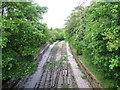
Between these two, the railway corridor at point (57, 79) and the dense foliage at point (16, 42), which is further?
the railway corridor at point (57, 79)

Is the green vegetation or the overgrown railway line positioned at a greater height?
the green vegetation

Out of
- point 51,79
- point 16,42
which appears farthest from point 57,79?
point 16,42

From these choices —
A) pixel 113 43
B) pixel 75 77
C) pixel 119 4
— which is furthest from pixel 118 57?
pixel 75 77

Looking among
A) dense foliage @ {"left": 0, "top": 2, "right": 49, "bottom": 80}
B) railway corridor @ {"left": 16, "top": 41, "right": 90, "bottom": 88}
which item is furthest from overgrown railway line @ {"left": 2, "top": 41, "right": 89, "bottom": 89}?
dense foliage @ {"left": 0, "top": 2, "right": 49, "bottom": 80}

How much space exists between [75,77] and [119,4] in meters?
6.81

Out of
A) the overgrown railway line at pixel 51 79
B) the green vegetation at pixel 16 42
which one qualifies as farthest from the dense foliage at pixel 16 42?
the overgrown railway line at pixel 51 79

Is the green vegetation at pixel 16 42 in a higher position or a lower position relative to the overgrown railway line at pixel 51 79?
higher

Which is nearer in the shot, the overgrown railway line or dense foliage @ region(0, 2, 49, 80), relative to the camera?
dense foliage @ region(0, 2, 49, 80)

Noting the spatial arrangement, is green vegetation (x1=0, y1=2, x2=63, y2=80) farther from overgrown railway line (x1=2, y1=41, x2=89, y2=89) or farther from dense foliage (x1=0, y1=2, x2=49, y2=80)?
overgrown railway line (x1=2, y1=41, x2=89, y2=89)

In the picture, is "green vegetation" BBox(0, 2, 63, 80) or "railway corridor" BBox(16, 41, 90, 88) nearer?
"green vegetation" BBox(0, 2, 63, 80)

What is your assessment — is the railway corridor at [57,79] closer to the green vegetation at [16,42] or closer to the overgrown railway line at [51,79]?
the overgrown railway line at [51,79]

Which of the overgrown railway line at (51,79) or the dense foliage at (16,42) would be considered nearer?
the dense foliage at (16,42)

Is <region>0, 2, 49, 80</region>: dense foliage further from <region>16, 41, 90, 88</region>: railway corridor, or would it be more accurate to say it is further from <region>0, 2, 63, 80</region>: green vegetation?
<region>16, 41, 90, 88</region>: railway corridor

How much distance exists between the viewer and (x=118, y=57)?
687 centimetres
